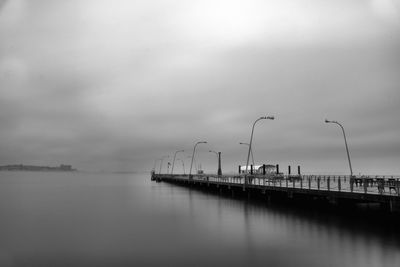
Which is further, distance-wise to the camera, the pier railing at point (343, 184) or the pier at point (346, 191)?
the pier railing at point (343, 184)

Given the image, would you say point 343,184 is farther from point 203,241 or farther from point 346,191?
point 203,241

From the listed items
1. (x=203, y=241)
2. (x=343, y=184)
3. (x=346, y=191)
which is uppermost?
(x=343, y=184)

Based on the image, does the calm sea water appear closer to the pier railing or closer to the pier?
the pier

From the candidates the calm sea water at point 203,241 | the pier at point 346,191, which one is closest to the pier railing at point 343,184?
the pier at point 346,191

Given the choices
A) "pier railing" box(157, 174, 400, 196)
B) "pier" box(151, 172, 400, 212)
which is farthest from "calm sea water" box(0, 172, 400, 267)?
"pier railing" box(157, 174, 400, 196)

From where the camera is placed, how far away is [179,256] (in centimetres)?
2673

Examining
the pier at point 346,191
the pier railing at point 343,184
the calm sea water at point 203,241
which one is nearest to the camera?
the calm sea water at point 203,241

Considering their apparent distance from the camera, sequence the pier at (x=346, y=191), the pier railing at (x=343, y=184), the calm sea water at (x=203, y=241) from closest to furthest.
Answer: the calm sea water at (x=203, y=241), the pier at (x=346, y=191), the pier railing at (x=343, y=184)

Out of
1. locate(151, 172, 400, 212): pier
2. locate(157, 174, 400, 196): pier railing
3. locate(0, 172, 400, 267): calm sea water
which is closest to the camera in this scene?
locate(0, 172, 400, 267): calm sea water

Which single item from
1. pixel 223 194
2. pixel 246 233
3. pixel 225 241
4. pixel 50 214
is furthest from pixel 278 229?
pixel 223 194

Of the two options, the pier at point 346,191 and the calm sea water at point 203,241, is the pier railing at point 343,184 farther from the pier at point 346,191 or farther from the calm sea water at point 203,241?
the calm sea water at point 203,241

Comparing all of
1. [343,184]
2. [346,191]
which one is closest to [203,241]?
[346,191]

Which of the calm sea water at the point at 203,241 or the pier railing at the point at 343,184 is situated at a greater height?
the pier railing at the point at 343,184

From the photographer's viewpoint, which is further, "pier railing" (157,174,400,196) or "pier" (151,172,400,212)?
"pier railing" (157,174,400,196)
